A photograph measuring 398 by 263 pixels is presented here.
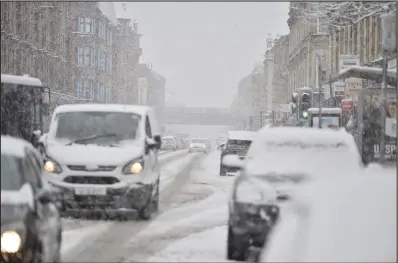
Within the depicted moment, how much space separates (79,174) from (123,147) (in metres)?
1.06

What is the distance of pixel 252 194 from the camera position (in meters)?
10.6

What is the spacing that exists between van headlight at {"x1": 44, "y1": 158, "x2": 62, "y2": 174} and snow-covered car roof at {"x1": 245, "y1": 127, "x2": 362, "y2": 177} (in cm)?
371

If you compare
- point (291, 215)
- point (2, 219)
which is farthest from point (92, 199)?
point (291, 215)

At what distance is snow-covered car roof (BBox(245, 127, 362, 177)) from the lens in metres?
11.7

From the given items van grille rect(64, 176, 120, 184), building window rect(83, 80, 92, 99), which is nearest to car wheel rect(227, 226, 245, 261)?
van grille rect(64, 176, 120, 184)

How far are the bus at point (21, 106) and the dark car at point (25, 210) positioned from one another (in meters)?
16.7

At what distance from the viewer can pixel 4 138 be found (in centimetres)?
988

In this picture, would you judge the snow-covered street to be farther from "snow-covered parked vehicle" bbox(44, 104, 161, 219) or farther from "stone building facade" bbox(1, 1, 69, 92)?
"stone building facade" bbox(1, 1, 69, 92)

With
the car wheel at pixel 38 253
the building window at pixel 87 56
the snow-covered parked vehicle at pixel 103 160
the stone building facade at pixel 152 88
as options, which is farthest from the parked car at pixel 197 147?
the stone building facade at pixel 152 88

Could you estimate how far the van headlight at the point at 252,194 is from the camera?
10523 millimetres

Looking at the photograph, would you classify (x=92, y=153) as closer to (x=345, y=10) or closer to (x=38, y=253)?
(x=38, y=253)

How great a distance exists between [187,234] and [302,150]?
6.63 feet

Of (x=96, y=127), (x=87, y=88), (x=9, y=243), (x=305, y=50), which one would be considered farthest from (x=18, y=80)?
(x=87, y=88)

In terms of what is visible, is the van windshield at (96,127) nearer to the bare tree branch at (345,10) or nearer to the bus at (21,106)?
the bus at (21,106)
